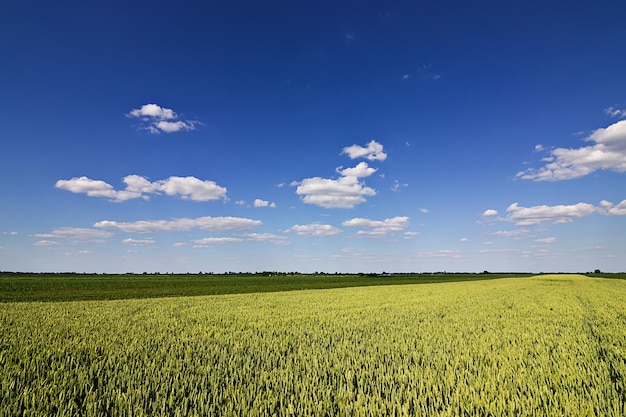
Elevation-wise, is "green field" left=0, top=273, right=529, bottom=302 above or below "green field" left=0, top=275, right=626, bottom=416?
below

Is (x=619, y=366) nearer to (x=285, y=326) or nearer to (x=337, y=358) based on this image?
(x=337, y=358)

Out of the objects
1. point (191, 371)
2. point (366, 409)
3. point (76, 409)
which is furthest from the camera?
point (191, 371)

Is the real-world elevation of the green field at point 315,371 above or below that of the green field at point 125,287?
above

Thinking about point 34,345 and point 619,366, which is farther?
point 34,345

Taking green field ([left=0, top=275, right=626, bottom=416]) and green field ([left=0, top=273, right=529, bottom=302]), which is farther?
green field ([left=0, top=273, right=529, bottom=302])

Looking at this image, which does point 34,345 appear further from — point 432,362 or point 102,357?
point 432,362

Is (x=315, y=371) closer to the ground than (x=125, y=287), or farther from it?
farther from it

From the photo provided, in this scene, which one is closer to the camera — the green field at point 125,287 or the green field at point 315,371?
the green field at point 315,371

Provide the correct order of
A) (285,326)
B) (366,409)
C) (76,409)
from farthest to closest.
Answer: (285,326)
(76,409)
(366,409)

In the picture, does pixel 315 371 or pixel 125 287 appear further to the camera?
pixel 125 287

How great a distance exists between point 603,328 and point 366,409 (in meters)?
10.7

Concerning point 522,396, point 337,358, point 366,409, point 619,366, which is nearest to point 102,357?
point 337,358

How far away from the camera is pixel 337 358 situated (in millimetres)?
6273

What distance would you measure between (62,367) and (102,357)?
0.83 metres
